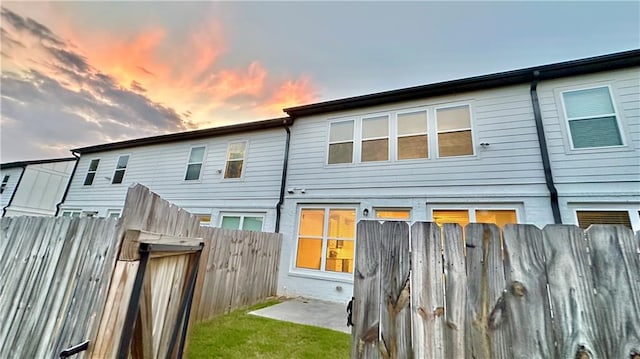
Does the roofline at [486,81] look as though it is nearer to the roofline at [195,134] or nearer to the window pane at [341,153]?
the roofline at [195,134]

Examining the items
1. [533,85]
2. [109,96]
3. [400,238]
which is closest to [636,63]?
[533,85]

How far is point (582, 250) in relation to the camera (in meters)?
1.11

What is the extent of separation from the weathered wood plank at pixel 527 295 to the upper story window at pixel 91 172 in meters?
16.3

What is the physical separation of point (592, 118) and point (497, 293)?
7.43 meters

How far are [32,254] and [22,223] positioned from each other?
451mm

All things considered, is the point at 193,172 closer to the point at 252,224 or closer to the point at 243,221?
the point at 243,221

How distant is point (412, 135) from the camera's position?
7.13 metres

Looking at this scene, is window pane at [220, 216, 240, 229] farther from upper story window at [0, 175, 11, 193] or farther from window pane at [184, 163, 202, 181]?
upper story window at [0, 175, 11, 193]

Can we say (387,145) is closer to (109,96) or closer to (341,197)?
(341,197)

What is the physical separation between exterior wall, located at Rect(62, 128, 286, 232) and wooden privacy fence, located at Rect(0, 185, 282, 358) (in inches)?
232

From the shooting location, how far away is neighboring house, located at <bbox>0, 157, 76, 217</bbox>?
15.4 metres

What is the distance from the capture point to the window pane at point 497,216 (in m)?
5.84

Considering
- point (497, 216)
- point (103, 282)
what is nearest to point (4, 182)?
point (103, 282)

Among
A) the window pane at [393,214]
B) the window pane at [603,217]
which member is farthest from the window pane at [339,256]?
the window pane at [603,217]
